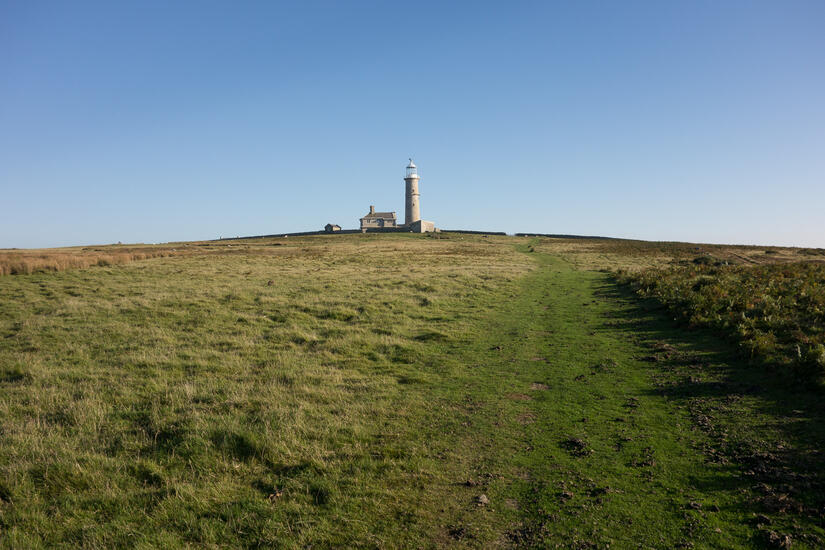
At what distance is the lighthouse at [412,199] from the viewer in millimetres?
111325

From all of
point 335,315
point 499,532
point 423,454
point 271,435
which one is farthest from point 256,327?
point 499,532

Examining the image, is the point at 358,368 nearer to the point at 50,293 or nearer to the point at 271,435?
the point at 271,435

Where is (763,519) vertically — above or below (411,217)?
below

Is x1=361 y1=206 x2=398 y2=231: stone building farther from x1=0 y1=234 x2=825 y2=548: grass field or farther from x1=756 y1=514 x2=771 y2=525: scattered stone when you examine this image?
x1=756 y1=514 x2=771 y2=525: scattered stone

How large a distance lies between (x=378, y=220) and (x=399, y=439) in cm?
11325

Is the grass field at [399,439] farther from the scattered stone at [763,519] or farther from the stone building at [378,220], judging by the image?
the stone building at [378,220]

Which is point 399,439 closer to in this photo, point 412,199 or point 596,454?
point 596,454

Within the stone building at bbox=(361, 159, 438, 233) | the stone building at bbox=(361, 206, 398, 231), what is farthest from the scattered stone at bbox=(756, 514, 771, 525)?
the stone building at bbox=(361, 206, 398, 231)

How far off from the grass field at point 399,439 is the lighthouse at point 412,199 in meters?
97.6

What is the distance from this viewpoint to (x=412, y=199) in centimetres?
11212

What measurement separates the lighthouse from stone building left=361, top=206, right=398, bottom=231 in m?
7.96

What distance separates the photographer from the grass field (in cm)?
549

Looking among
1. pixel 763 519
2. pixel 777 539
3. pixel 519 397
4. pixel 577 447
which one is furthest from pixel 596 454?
pixel 519 397

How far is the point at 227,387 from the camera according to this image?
34.2 feet
